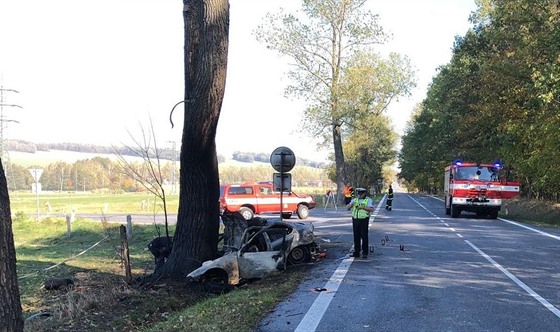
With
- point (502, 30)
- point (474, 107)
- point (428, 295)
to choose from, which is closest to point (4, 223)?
point (428, 295)

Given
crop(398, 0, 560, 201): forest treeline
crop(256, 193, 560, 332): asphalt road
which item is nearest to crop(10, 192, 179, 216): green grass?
crop(256, 193, 560, 332): asphalt road

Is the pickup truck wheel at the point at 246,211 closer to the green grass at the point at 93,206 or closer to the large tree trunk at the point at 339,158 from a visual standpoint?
the green grass at the point at 93,206

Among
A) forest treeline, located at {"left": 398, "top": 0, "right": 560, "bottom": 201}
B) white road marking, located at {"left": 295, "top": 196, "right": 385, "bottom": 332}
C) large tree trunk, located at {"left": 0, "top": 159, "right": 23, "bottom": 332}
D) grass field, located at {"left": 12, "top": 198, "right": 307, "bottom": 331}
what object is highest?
forest treeline, located at {"left": 398, "top": 0, "right": 560, "bottom": 201}

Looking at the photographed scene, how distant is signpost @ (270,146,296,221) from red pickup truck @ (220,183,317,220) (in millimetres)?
12882

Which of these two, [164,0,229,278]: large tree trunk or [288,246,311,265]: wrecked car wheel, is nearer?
[164,0,229,278]: large tree trunk

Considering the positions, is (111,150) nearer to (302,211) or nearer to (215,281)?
(215,281)

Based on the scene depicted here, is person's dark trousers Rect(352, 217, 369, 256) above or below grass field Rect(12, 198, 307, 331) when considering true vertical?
above

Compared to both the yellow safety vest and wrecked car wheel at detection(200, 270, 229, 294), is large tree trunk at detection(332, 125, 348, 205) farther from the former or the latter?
wrecked car wheel at detection(200, 270, 229, 294)

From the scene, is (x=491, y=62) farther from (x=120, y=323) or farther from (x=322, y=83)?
(x=120, y=323)

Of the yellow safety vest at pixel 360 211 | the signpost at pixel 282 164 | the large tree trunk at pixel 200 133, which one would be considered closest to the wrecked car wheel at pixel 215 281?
the large tree trunk at pixel 200 133

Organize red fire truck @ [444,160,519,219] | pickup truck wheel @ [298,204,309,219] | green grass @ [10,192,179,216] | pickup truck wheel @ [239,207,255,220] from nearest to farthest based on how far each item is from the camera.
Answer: red fire truck @ [444,160,519,219] → pickup truck wheel @ [239,207,255,220] → pickup truck wheel @ [298,204,309,219] → green grass @ [10,192,179,216]

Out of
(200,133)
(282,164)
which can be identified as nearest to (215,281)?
(200,133)

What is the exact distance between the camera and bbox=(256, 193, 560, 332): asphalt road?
6.61 meters

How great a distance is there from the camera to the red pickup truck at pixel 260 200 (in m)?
28.3
